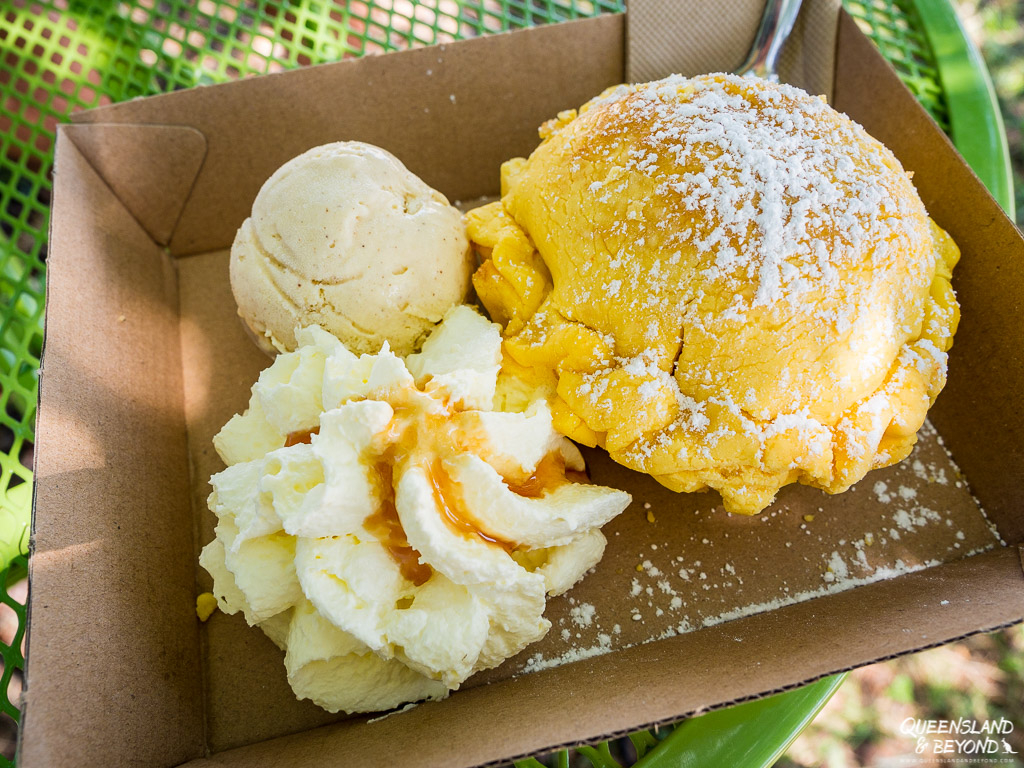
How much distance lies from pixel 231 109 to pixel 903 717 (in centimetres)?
198

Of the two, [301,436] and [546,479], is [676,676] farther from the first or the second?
[301,436]

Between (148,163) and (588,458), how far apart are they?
1016 mm

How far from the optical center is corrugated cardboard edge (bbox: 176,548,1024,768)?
79 cm

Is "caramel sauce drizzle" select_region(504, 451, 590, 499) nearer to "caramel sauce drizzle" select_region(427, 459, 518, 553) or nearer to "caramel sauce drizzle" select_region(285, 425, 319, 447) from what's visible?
"caramel sauce drizzle" select_region(427, 459, 518, 553)

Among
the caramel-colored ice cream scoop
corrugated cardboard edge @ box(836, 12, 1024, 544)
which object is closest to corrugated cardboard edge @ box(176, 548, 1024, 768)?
corrugated cardboard edge @ box(836, 12, 1024, 544)

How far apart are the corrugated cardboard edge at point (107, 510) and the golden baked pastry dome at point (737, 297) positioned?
64cm

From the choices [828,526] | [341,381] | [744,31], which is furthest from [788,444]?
[744,31]

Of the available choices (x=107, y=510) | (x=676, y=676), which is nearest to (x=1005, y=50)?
(x=676, y=676)

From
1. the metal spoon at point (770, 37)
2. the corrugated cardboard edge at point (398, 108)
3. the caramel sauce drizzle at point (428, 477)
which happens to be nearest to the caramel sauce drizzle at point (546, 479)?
the caramel sauce drizzle at point (428, 477)

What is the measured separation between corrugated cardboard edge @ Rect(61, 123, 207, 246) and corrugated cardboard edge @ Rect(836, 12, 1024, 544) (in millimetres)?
1323

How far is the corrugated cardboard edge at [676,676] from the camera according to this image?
0.79 meters

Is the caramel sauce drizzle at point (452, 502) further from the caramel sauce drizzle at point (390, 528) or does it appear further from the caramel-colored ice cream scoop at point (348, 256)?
the caramel-colored ice cream scoop at point (348, 256)

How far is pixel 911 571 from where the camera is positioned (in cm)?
110

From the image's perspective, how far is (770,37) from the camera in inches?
54.1
